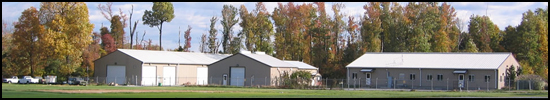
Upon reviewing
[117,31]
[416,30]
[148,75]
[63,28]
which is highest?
[117,31]

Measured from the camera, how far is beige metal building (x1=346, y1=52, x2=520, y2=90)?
60.2 meters

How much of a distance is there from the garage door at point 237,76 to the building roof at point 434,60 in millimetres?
10907

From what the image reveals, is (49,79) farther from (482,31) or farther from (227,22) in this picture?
(482,31)

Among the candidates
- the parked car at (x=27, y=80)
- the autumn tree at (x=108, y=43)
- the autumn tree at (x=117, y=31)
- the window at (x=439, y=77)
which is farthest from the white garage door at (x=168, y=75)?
the window at (x=439, y=77)

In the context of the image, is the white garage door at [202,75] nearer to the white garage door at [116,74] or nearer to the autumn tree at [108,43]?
the white garage door at [116,74]

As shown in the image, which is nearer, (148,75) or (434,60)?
(434,60)

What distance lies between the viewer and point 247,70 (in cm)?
6800

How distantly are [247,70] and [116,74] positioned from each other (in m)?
13.5

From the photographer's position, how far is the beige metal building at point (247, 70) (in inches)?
2616

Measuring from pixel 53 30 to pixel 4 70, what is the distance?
9980mm

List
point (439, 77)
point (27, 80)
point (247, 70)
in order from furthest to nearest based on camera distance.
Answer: point (247, 70), point (27, 80), point (439, 77)

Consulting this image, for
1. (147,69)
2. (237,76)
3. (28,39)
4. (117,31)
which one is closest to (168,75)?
(147,69)

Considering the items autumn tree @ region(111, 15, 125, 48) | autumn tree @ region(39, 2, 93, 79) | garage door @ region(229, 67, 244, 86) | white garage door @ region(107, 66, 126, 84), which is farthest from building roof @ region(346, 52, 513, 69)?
autumn tree @ region(111, 15, 125, 48)

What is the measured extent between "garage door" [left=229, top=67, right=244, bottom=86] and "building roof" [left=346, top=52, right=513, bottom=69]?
10907 millimetres
